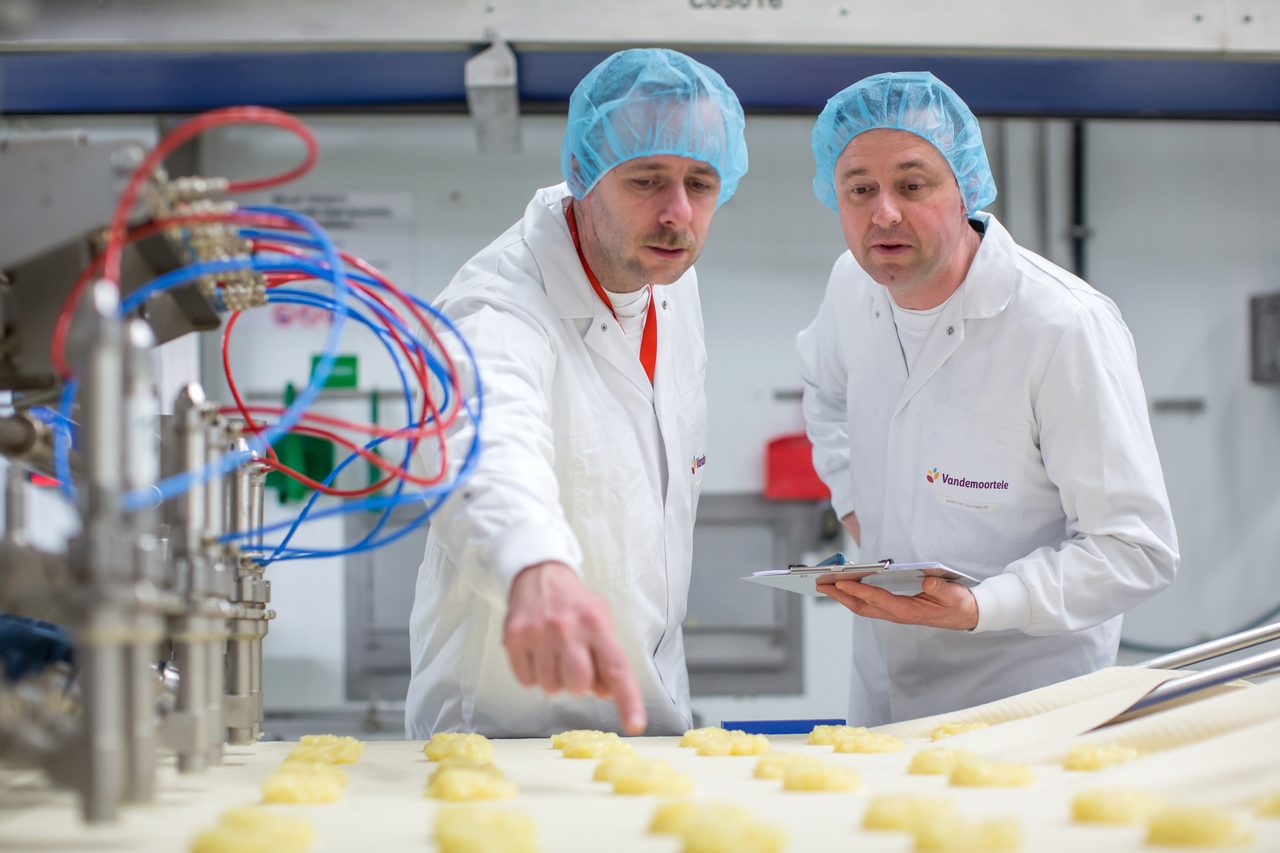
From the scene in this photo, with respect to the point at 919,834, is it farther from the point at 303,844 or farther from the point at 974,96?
the point at 974,96

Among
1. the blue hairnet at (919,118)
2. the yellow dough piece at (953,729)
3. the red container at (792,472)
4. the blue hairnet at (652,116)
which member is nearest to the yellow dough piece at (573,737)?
the yellow dough piece at (953,729)

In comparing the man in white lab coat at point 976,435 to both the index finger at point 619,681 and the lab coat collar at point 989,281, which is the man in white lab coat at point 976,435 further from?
the index finger at point 619,681

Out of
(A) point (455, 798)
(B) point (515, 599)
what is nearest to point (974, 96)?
(B) point (515, 599)

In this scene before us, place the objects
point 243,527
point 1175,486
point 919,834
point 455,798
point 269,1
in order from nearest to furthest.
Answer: point 919,834 → point 455,798 → point 243,527 → point 269,1 → point 1175,486

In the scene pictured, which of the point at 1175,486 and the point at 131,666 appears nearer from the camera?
the point at 131,666

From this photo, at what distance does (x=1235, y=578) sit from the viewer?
361cm

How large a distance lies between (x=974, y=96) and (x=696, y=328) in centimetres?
123

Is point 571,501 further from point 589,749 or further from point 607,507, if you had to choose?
point 589,749

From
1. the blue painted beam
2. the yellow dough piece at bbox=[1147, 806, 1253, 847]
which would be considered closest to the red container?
the blue painted beam

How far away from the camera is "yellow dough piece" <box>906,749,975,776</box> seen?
1.21 meters

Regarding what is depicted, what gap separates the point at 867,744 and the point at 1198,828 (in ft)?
1.97

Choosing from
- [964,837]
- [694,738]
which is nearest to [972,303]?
[694,738]

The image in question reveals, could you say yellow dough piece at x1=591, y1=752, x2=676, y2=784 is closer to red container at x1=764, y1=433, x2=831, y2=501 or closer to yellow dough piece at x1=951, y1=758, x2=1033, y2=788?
yellow dough piece at x1=951, y1=758, x2=1033, y2=788

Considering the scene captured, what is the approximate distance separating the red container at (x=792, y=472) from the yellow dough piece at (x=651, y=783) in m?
2.31
